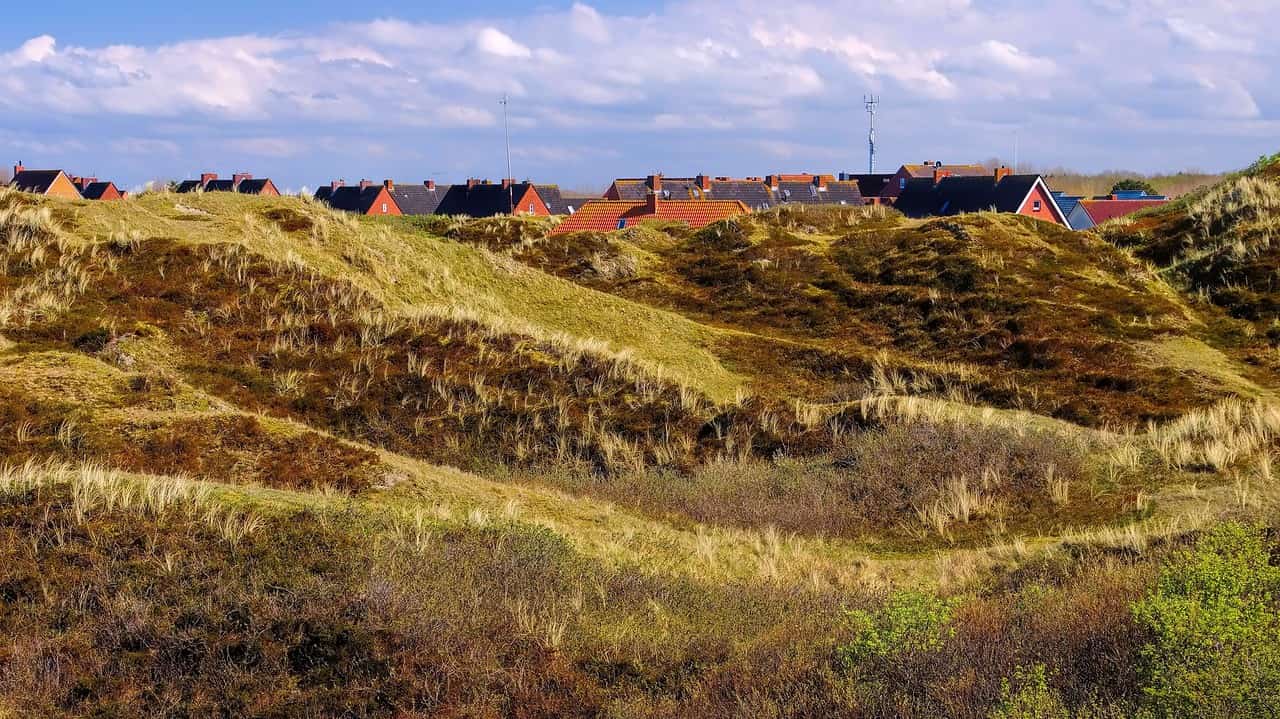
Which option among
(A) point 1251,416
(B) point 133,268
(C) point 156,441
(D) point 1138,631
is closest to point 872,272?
(A) point 1251,416

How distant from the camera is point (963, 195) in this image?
77562 mm

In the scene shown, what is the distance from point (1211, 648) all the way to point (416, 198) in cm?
10128

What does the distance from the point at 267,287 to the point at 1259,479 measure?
17.3 metres

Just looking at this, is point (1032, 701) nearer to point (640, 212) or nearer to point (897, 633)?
point (897, 633)

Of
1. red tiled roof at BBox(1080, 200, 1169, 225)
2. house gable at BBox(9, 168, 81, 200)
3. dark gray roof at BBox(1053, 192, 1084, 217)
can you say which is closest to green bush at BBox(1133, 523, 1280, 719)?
dark gray roof at BBox(1053, 192, 1084, 217)

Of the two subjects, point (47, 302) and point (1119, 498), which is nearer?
point (1119, 498)

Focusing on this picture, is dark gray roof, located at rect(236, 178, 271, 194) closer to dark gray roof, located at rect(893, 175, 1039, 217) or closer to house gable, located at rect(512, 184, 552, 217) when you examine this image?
house gable, located at rect(512, 184, 552, 217)

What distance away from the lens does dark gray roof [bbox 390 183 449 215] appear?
3989 inches

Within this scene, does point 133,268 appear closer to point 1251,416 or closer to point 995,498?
point 995,498

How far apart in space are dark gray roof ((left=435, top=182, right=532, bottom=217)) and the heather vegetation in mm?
66711

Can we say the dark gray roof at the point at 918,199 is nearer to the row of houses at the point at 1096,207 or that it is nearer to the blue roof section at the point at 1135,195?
the row of houses at the point at 1096,207

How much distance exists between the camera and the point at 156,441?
43.5ft

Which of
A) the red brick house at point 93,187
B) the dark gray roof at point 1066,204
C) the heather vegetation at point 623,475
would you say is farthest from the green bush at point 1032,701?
the red brick house at point 93,187

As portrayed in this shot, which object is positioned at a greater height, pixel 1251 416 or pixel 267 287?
pixel 267 287
